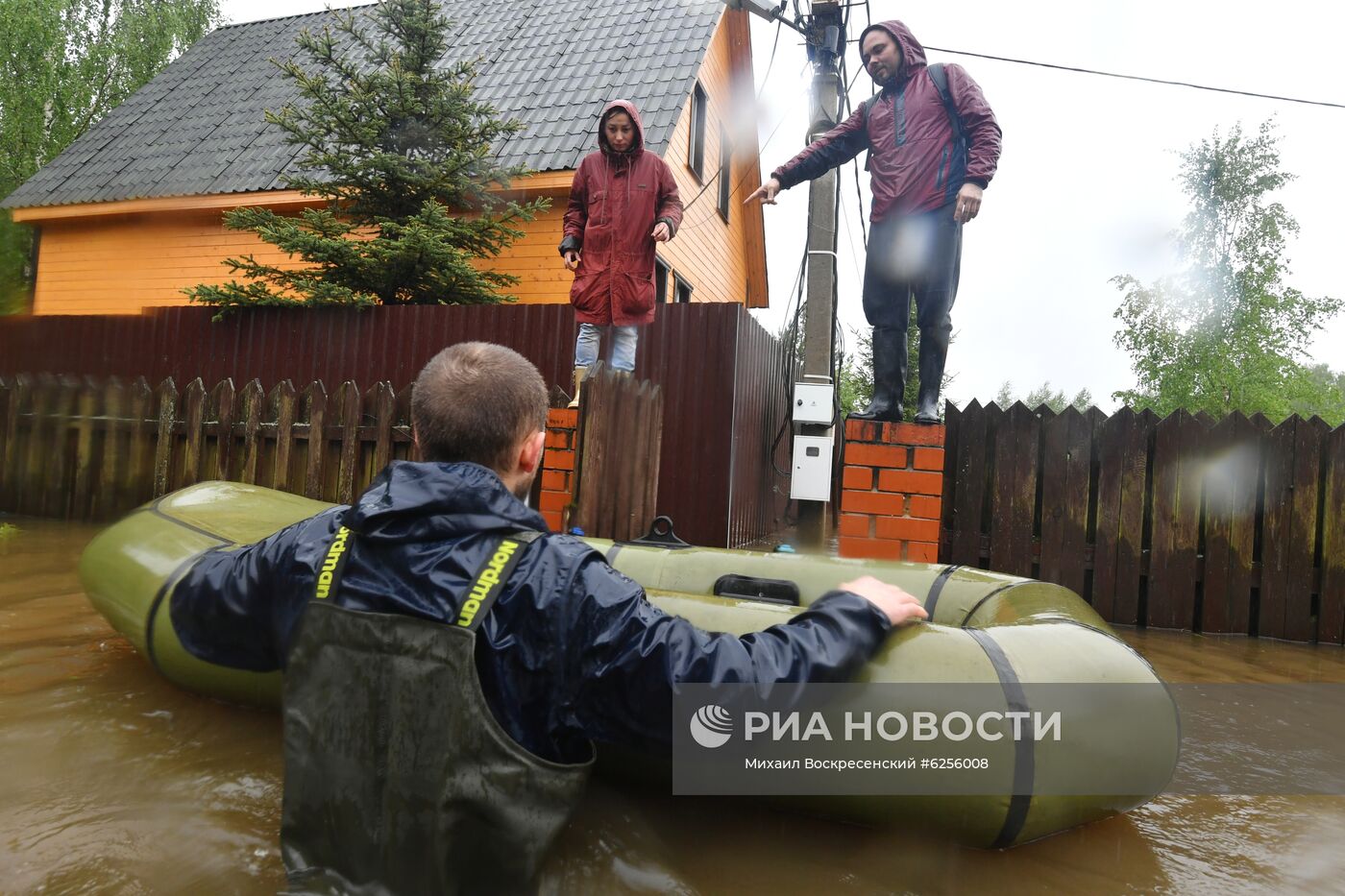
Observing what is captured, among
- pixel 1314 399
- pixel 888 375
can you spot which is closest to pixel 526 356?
pixel 888 375

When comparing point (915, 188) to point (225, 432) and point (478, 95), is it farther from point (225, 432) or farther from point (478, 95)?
Answer: point (478, 95)

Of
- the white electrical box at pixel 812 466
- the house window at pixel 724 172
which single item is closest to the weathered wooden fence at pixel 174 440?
the white electrical box at pixel 812 466

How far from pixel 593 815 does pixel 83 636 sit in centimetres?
254

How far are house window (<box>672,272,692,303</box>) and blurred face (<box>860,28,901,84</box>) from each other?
25.8 feet

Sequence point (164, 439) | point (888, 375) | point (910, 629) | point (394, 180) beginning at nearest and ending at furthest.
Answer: point (910, 629) → point (888, 375) → point (164, 439) → point (394, 180)

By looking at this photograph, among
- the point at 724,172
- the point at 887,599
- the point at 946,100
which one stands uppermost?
the point at 724,172

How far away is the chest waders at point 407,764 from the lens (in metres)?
1.40

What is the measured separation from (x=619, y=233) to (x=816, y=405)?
5.45 ft

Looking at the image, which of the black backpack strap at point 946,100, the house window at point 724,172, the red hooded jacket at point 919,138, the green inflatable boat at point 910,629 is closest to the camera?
the green inflatable boat at point 910,629

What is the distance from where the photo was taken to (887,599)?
1704 mm

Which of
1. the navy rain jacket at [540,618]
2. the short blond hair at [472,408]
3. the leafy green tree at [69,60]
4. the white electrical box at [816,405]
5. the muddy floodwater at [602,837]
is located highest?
the leafy green tree at [69,60]

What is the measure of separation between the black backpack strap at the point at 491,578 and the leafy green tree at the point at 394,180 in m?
7.37

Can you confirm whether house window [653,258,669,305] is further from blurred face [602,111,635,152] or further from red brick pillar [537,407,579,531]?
red brick pillar [537,407,579,531]

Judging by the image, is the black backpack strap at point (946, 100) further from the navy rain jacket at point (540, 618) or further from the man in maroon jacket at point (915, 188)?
the navy rain jacket at point (540, 618)
